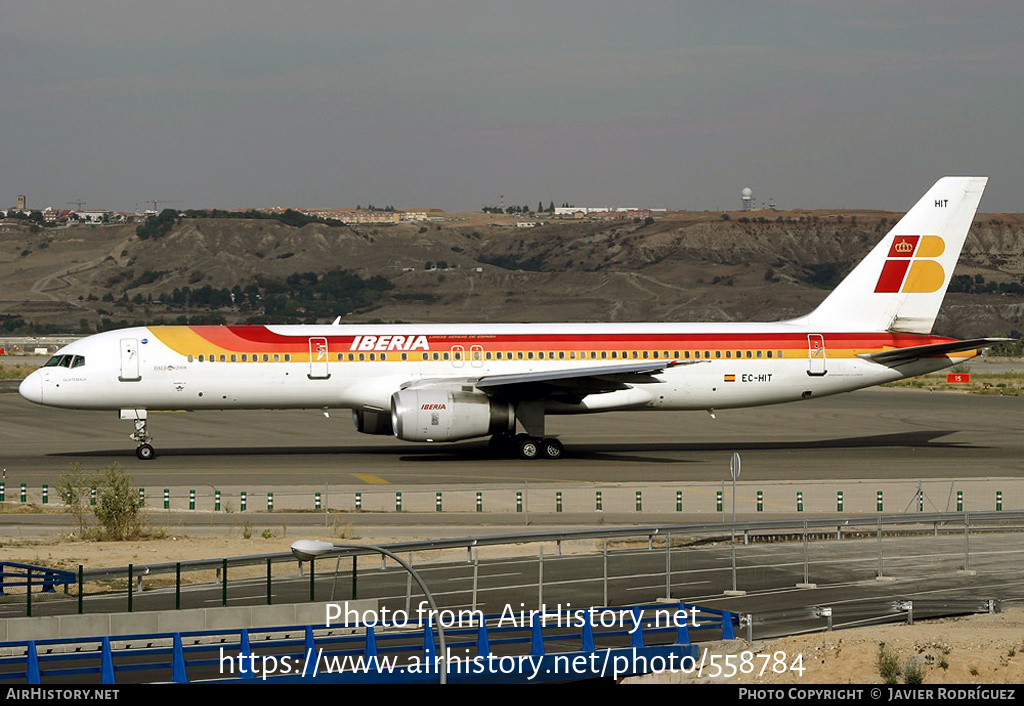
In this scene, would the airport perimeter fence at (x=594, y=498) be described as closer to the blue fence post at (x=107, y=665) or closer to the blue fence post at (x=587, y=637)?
the blue fence post at (x=587, y=637)

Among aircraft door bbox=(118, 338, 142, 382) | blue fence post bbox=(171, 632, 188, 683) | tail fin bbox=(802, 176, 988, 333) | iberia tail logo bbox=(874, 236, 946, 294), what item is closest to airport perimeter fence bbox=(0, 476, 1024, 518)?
aircraft door bbox=(118, 338, 142, 382)

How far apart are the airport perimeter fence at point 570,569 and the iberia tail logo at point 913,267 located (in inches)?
701

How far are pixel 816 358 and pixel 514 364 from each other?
1013 cm

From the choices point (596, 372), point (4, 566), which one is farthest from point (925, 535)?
point (4, 566)

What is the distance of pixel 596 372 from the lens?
4169 cm

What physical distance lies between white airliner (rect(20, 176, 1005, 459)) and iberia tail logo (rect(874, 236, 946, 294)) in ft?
0.16

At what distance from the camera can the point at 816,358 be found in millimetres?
45250

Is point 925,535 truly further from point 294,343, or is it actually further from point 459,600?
point 294,343

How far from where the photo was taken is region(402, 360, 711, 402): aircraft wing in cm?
4166

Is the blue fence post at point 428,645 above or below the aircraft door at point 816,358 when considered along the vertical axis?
below

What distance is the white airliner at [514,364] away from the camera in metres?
42.6

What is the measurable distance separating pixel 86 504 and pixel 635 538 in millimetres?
15198

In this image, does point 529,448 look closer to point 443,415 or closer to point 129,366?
point 443,415

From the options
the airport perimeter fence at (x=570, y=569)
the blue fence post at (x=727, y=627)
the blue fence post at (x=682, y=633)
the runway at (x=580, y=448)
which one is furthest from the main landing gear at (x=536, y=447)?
the blue fence post at (x=727, y=627)
